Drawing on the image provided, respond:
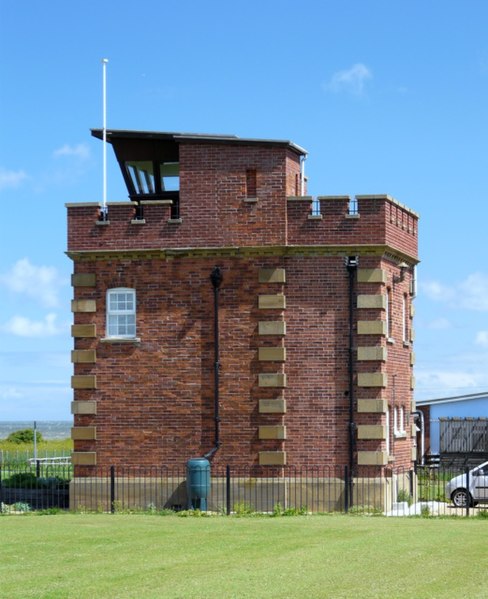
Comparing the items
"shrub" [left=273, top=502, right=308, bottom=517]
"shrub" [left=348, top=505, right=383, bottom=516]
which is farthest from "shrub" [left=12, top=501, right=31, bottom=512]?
"shrub" [left=348, top=505, right=383, bottom=516]

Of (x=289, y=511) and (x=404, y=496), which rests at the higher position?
(x=404, y=496)

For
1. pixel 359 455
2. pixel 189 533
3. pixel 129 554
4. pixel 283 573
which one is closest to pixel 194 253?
pixel 359 455

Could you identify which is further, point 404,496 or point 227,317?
point 404,496

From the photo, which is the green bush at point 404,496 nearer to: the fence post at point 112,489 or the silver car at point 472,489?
the silver car at point 472,489

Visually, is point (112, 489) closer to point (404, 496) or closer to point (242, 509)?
point (242, 509)

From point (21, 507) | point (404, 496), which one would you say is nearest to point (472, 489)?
point (404, 496)

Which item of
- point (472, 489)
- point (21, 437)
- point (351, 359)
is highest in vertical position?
point (351, 359)

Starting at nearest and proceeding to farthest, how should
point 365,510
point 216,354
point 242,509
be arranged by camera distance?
point 365,510 < point 242,509 < point 216,354

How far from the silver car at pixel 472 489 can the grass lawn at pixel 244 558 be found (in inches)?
252

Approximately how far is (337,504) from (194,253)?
8.21 metres

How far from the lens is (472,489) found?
40.6 m

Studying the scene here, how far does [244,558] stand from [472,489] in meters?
17.3

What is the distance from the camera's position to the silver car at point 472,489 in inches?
1596

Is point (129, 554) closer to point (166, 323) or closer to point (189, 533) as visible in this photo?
point (189, 533)
